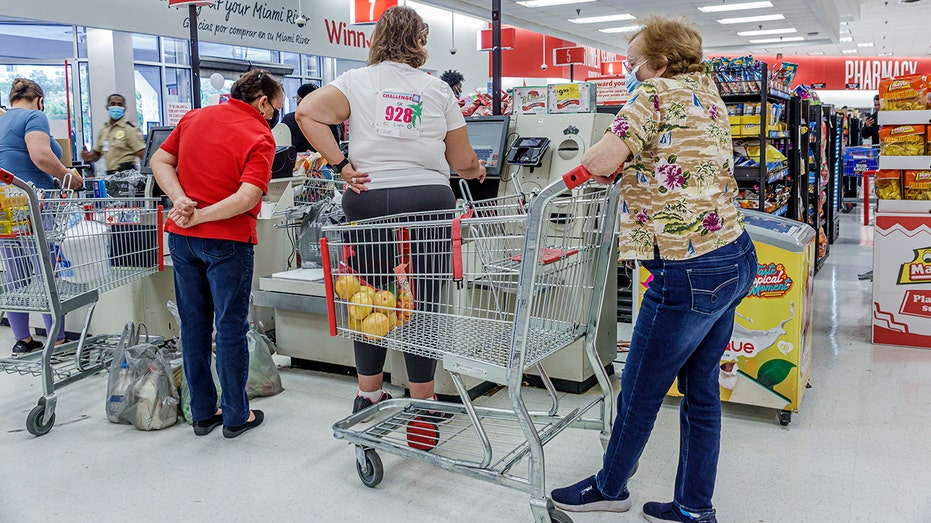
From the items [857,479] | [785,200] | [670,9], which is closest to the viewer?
[857,479]

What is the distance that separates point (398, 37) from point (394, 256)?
32.1 inches

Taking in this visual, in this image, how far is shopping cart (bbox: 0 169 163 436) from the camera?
3.37 metres

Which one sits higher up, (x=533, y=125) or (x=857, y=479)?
(x=533, y=125)

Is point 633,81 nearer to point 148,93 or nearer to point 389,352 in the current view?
point 389,352

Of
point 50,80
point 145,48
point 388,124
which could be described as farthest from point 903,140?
point 50,80

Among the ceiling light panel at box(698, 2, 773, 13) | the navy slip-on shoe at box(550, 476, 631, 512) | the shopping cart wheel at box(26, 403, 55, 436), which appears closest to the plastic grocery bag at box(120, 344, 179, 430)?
the shopping cart wheel at box(26, 403, 55, 436)

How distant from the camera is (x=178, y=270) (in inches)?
124

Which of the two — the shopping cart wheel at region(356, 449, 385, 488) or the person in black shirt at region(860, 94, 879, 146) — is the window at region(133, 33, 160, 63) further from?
the person in black shirt at region(860, 94, 879, 146)

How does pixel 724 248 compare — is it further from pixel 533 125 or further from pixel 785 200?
pixel 785 200

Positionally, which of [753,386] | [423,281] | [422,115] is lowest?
[753,386]

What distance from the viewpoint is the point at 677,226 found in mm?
2055

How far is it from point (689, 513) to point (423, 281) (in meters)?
1.12

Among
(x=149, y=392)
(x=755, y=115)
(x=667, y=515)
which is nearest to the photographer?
(x=667, y=515)

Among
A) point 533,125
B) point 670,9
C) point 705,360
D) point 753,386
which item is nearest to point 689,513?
point 705,360
